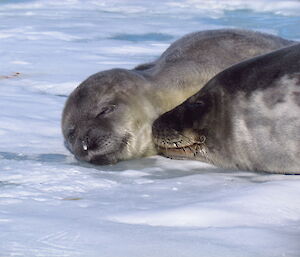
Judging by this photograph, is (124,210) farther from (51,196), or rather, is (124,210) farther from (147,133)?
(147,133)

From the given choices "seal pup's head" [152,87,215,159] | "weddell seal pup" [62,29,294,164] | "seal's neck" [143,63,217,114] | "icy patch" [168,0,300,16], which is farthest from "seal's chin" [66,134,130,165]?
"icy patch" [168,0,300,16]

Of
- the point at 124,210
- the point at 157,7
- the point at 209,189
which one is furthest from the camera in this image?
the point at 157,7

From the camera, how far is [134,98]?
137 inches

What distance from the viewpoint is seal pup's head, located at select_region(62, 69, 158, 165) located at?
326 cm

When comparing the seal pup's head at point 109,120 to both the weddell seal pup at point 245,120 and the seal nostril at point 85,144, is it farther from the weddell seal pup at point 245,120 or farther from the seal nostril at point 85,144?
the weddell seal pup at point 245,120

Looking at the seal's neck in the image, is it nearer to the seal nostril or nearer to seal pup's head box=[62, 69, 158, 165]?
seal pup's head box=[62, 69, 158, 165]

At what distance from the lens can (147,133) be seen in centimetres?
339

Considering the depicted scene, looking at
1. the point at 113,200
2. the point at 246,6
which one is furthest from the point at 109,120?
the point at 246,6

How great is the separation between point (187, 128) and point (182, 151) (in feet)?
0.38

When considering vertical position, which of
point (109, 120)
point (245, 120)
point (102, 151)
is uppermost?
point (245, 120)

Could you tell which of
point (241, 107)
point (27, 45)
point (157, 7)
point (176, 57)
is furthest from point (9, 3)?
point (241, 107)

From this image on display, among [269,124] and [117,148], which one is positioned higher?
[269,124]

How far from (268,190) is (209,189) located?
10.6 inches

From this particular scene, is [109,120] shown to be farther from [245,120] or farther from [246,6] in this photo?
[246,6]
